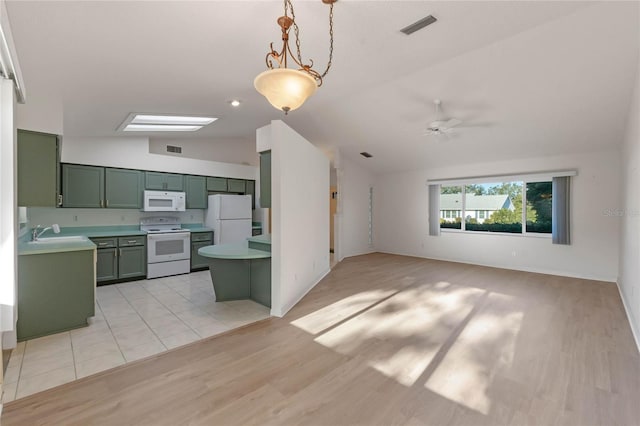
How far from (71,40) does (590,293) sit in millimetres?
7111

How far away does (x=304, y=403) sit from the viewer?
1.99 m

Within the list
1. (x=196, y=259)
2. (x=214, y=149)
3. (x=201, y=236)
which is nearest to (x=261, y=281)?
(x=196, y=259)

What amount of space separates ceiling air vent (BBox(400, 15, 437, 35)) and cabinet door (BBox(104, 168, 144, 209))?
5.28 m

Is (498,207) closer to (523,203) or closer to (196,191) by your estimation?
(523,203)

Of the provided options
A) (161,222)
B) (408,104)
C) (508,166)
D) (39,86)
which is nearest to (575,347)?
(408,104)

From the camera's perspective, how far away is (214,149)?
6.83m

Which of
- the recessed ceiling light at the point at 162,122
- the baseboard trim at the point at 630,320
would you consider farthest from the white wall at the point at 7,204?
the baseboard trim at the point at 630,320

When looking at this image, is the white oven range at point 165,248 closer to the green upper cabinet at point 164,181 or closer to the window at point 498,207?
the green upper cabinet at point 164,181

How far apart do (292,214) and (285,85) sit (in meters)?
2.34

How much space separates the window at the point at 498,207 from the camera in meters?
6.14

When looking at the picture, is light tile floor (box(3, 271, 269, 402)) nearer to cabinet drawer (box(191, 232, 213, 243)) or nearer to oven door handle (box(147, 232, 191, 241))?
oven door handle (box(147, 232, 191, 241))

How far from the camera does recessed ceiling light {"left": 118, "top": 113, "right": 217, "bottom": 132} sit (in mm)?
4297

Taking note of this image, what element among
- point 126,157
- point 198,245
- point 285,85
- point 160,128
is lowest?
point 198,245

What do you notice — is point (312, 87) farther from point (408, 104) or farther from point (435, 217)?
point (435, 217)
